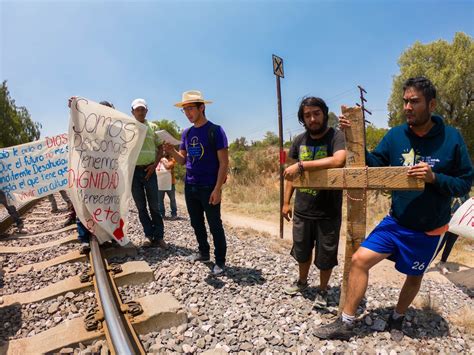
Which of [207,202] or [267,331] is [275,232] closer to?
[207,202]

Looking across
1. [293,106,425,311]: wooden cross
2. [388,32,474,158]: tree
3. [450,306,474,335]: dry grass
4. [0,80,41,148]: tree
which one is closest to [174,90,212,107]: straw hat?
[293,106,425,311]: wooden cross

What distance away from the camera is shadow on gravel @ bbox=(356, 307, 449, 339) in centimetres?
277

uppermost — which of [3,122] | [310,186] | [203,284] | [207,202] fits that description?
[3,122]

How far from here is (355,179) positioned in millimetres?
2504

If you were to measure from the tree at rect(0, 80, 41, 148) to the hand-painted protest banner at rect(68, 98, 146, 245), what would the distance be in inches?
1313

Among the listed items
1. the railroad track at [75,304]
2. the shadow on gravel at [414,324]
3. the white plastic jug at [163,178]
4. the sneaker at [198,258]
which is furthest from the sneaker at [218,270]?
the white plastic jug at [163,178]

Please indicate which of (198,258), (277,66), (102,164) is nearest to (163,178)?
(102,164)

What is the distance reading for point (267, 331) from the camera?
2.69 metres

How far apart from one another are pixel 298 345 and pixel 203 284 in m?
1.35

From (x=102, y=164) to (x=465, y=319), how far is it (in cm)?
449

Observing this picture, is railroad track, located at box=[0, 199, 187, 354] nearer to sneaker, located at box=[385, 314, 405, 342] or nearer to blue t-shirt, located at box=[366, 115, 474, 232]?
sneaker, located at box=[385, 314, 405, 342]

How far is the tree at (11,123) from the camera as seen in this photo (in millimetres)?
31328

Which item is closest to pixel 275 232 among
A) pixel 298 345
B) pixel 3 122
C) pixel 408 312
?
pixel 408 312

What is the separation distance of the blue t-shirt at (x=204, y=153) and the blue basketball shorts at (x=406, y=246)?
1.89m
